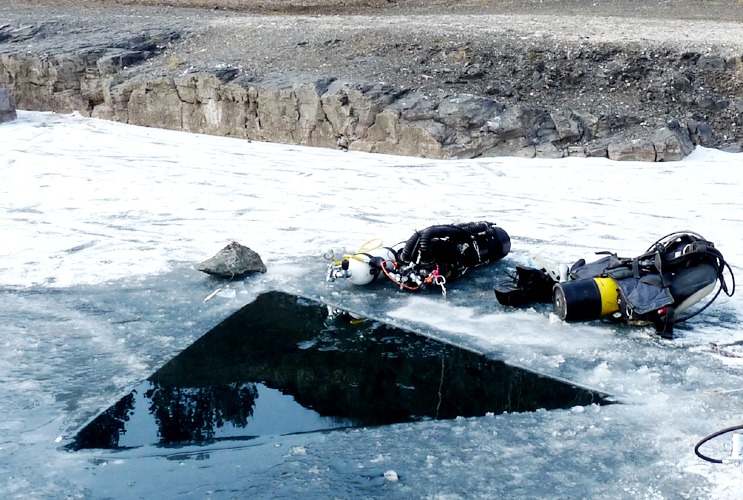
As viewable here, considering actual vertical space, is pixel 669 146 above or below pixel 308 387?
above

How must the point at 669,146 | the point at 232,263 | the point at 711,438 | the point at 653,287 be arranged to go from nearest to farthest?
the point at 711,438, the point at 653,287, the point at 232,263, the point at 669,146

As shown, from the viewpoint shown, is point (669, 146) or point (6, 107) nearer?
point (669, 146)

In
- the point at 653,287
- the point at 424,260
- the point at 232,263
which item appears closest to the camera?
the point at 653,287

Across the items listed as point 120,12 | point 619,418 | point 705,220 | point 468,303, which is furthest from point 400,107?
point 120,12

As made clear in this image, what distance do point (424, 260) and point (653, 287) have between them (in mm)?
1783

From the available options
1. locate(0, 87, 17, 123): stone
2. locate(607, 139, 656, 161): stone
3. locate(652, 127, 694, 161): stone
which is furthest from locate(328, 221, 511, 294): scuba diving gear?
locate(0, 87, 17, 123): stone

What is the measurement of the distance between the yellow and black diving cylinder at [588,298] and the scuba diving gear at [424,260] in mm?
1077

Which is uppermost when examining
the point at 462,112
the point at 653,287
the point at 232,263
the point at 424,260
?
the point at 462,112

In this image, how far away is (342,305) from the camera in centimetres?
639

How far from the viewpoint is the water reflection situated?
471 centimetres

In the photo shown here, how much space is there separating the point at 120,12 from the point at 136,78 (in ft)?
14.8

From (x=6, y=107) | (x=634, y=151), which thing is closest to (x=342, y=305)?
(x=634, y=151)

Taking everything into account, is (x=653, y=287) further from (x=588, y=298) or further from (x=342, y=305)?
(x=342, y=305)

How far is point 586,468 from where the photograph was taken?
4.21m
